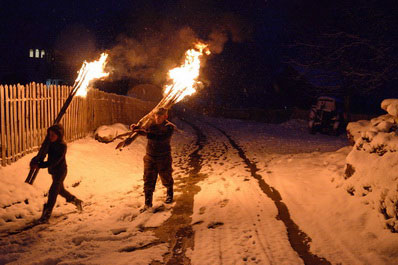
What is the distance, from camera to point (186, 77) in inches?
315

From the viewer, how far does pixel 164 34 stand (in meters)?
28.2

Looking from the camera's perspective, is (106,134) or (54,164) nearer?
(54,164)

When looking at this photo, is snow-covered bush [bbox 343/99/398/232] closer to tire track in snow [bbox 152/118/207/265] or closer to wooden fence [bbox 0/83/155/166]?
tire track in snow [bbox 152/118/207/265]

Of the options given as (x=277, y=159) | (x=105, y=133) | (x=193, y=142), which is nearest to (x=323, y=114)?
(x=193, y=142)

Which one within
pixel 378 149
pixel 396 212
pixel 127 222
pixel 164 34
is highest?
pixel 164 34

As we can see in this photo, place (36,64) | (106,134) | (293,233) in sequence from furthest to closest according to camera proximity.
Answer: (36,64) → (106,134) → (293,233)

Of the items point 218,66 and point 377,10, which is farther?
point 218,66

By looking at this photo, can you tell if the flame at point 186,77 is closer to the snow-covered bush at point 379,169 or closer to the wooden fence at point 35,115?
the wooden fence at point 35,115

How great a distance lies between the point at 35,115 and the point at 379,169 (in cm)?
801

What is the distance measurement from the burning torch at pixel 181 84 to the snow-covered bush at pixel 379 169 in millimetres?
4000

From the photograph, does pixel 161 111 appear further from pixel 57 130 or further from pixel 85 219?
pixel 85 219

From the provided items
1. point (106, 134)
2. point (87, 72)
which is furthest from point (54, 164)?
point (106, 134)

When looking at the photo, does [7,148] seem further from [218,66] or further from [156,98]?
[218,66]

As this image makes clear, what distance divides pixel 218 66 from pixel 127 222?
3916 cm
